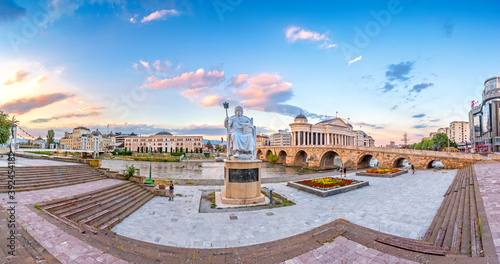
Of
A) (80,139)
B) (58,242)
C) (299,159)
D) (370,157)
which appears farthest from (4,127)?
(80,139)

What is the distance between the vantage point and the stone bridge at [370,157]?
82.5 ft

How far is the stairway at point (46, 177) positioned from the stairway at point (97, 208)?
3331 millimetres

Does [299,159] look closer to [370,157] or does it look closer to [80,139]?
[370,157]

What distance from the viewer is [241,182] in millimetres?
11492

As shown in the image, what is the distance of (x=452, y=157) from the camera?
992 inches

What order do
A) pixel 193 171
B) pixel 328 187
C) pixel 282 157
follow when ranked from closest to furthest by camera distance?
pixel 328 187 < pixel 193 171 < pixel 282 157

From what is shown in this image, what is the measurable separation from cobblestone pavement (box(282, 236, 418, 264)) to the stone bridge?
2904 cm

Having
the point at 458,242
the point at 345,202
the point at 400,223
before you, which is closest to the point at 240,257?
the point at 458,242

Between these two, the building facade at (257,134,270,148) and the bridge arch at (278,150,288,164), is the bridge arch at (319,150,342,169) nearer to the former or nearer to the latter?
the bridge arch at (278,150,288,164)

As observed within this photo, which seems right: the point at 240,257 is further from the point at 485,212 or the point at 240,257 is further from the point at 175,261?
the point at 485,212

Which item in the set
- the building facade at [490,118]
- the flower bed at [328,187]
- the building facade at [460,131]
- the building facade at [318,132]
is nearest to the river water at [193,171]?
the flower bed at [328,187]

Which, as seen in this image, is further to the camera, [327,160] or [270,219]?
[327,160]

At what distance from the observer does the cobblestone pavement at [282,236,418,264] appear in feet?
16.8

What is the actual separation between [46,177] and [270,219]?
13926mm
